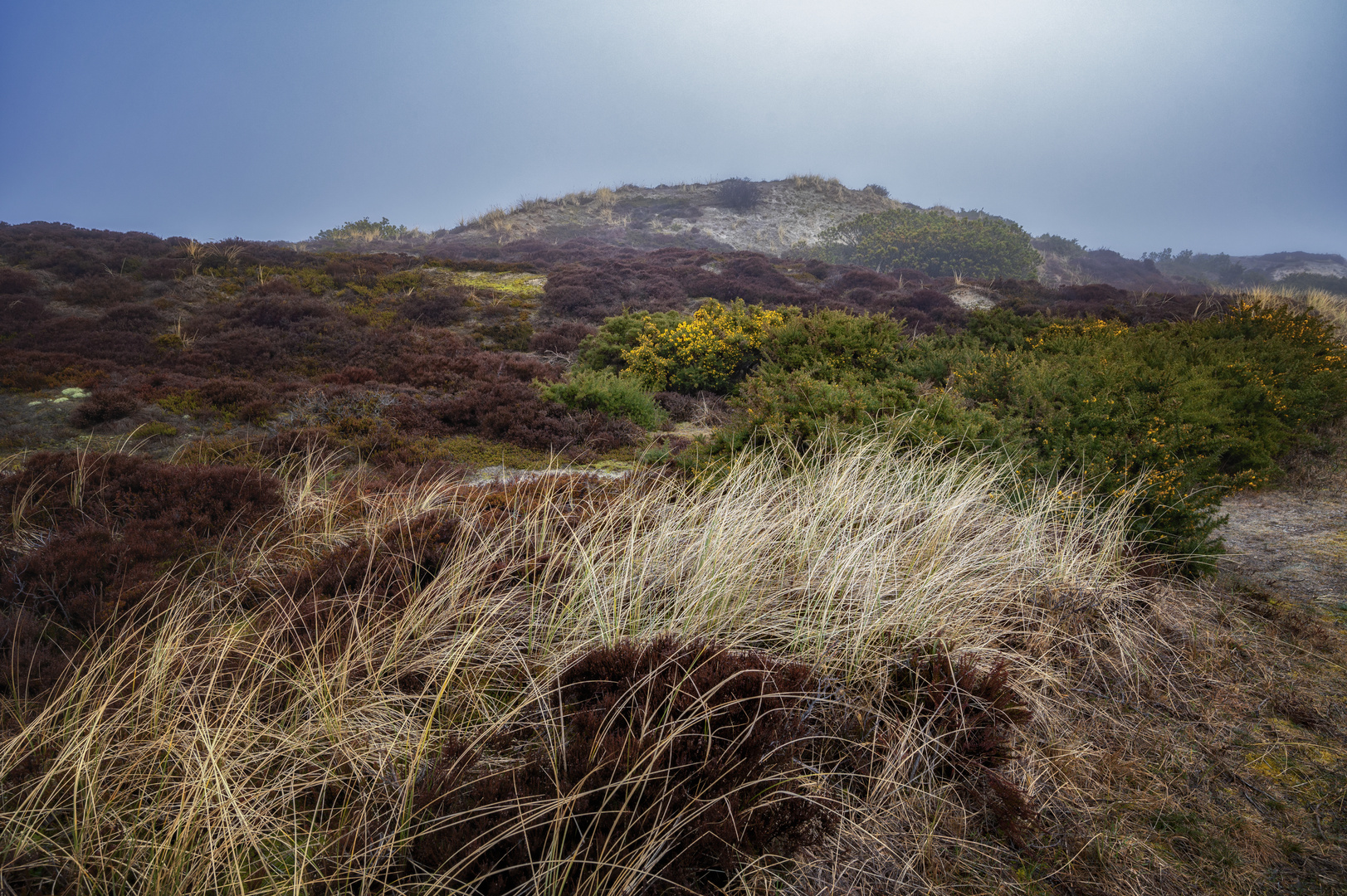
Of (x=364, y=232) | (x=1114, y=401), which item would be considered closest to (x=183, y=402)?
(x=1114, y=401)

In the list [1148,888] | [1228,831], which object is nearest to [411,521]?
[1148,888]

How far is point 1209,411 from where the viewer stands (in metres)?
5.70

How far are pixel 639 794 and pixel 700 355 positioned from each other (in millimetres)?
A: 8723

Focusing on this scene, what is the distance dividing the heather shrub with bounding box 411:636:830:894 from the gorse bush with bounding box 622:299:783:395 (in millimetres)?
7872

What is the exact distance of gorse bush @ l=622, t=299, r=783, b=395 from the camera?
32.4ft

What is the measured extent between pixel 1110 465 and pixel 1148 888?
3807 millimetres

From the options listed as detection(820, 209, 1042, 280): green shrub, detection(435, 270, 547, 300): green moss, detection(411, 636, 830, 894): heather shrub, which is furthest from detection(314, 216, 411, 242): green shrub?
detection(411, 636, 830, 894): heather shrub

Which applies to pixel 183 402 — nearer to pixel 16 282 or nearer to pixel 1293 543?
pixel 16 282

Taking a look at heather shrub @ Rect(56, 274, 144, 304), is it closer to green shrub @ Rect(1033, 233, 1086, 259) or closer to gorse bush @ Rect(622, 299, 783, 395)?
gorse bush @ Rect(622, 299, 783, 395)

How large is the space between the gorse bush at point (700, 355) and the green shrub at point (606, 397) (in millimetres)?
1317

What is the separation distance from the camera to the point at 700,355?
32.8ft

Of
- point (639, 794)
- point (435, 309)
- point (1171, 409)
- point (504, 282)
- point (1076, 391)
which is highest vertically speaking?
point (504, 282)

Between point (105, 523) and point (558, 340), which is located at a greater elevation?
point (558, 340)

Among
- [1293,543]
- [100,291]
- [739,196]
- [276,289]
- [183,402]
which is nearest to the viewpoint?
[1293,543]
